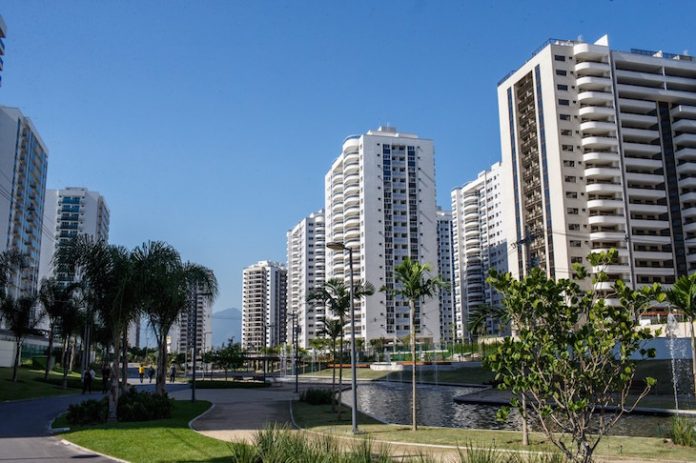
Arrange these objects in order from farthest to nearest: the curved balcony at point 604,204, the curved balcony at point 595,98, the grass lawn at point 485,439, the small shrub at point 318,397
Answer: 1. the curved balcony at point 595,98
2. the curved balcony at point 604,204
3. the small shrub at point 318,397
4. the grass lawn at point 485,439

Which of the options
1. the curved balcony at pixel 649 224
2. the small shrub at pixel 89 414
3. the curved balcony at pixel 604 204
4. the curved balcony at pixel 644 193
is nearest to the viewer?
the small shrub at pixel 89 414

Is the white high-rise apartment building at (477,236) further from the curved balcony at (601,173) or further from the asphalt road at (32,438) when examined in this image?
the asphalt road at (32,438)

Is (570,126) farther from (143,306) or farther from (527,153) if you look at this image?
(143,306)

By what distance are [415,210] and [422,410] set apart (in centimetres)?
10148

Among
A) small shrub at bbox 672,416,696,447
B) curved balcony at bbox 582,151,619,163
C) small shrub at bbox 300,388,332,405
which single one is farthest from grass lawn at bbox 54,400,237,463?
curved balcony at bbox 582,151,619,163

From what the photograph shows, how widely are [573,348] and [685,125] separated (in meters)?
95.1

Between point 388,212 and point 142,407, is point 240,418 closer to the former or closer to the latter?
point 142,407

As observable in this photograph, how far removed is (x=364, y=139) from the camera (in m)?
132

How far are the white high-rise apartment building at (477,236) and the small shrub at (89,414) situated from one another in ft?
431

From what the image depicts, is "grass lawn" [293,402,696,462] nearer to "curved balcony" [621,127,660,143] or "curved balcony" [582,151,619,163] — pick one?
"curved balcony" [582,151,619,163]

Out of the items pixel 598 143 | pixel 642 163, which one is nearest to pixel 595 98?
pixel 598 143

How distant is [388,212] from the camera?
132 metres

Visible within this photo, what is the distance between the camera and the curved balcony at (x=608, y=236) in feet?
273

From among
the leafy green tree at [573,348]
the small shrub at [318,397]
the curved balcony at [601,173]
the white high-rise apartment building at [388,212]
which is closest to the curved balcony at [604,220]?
the curved balcony at [601,173]
